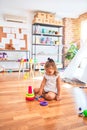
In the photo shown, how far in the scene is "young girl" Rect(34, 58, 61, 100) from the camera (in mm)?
2052

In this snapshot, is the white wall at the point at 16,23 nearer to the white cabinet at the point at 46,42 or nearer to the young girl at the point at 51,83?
the white cabinet at the point at 46,42

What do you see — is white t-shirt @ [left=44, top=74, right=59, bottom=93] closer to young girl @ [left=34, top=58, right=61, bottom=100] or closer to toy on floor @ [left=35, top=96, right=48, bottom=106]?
young girl @ [left=34, top=58, right=61, bottom=100]

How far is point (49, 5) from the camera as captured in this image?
466 centimetres

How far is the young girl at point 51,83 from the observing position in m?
2.05

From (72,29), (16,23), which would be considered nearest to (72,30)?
(72,29)

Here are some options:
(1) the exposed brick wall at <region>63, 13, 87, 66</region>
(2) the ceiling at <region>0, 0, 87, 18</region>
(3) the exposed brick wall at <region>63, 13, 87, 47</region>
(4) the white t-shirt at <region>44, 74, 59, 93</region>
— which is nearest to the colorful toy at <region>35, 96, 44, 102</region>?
(4) the white t-shirt at <region>44, 74, 59, 93</region>

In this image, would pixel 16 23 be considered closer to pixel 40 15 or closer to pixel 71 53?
pixel 40 15

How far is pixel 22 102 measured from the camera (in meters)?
1.93

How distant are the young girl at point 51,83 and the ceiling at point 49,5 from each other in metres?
2.89

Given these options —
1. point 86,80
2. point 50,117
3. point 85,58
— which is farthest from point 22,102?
point 85,58

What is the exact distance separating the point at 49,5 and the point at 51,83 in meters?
3.28

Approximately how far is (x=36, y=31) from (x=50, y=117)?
4157 mm

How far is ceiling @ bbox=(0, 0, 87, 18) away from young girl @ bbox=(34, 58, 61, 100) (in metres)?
2.89

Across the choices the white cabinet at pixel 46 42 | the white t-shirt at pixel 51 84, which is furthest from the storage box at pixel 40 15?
the white t-shirt at pixel 51 84
